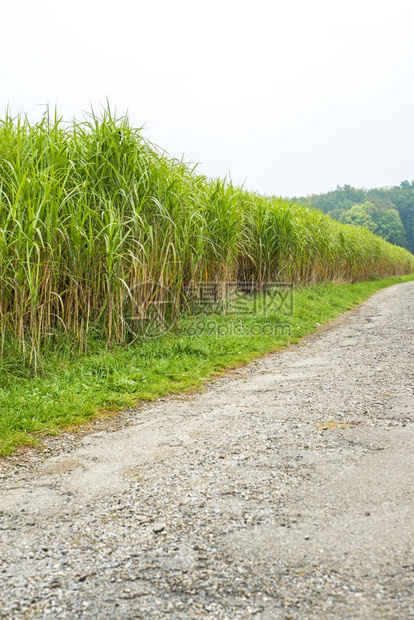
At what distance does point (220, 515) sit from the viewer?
1775 mm

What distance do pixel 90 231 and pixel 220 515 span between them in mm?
2934

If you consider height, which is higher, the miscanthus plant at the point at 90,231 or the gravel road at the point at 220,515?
the miscanthus plant at the point at 90,231

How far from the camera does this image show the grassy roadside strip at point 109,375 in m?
2.93

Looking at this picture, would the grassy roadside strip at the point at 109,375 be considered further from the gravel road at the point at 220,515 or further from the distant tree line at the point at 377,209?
the distant tree line at the point at 377,209

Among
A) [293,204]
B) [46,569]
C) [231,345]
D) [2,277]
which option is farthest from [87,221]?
[293,204]

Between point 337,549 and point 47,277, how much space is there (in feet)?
10.2

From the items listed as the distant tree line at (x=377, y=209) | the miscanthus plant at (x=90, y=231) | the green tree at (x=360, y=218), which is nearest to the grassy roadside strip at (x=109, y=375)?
the miscanthus plant at (x=90, y=231)

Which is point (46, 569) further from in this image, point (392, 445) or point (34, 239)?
point (34, 239)

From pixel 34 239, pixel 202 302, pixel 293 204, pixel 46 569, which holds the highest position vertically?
pixel 293 204

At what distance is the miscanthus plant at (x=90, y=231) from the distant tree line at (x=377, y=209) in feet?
165

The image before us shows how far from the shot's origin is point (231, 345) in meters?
5.11

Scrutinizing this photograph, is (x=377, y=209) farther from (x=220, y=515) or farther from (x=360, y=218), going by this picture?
(x=220, y=515)

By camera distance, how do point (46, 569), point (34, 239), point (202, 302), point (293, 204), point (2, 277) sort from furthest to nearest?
point (293, 204), point (202, 302), point (34, 239), point (2, 277), point (46, 569)

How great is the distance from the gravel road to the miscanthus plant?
4.42 ft
